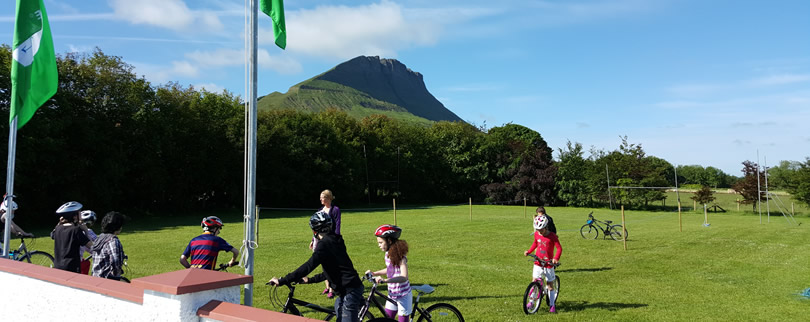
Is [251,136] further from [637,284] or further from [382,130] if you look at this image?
[382,130]

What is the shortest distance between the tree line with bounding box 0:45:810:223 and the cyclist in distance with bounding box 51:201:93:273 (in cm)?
2571

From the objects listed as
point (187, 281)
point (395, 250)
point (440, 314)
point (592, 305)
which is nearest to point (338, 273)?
point (395, 250)

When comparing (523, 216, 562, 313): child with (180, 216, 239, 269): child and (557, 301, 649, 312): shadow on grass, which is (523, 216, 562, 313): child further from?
(180, 216, 239, 269): child

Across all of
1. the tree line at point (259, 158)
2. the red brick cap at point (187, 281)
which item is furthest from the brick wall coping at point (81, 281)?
the tree line at point (259, 158)

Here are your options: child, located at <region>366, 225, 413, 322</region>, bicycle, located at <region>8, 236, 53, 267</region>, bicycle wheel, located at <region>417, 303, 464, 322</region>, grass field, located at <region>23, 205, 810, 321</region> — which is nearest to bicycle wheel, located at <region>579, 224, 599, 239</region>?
grass field, located at <region>23, 205, 810, 321</region>

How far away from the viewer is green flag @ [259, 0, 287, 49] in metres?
6.49

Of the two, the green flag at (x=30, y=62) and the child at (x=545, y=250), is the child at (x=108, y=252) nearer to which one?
the green flag at (x=30, y=62)

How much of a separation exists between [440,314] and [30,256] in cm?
908

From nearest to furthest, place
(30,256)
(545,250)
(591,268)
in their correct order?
(545,250), (30,256), (591,268)

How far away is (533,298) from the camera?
30.4 ft

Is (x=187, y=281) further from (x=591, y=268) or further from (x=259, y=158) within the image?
(x=259, y=158)

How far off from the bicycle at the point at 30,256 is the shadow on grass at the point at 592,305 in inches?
397

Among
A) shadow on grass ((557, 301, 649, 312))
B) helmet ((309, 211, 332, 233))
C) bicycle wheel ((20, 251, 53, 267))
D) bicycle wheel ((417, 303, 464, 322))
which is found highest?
helmet ((309, 211, 332, 233))

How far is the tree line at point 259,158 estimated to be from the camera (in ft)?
106
